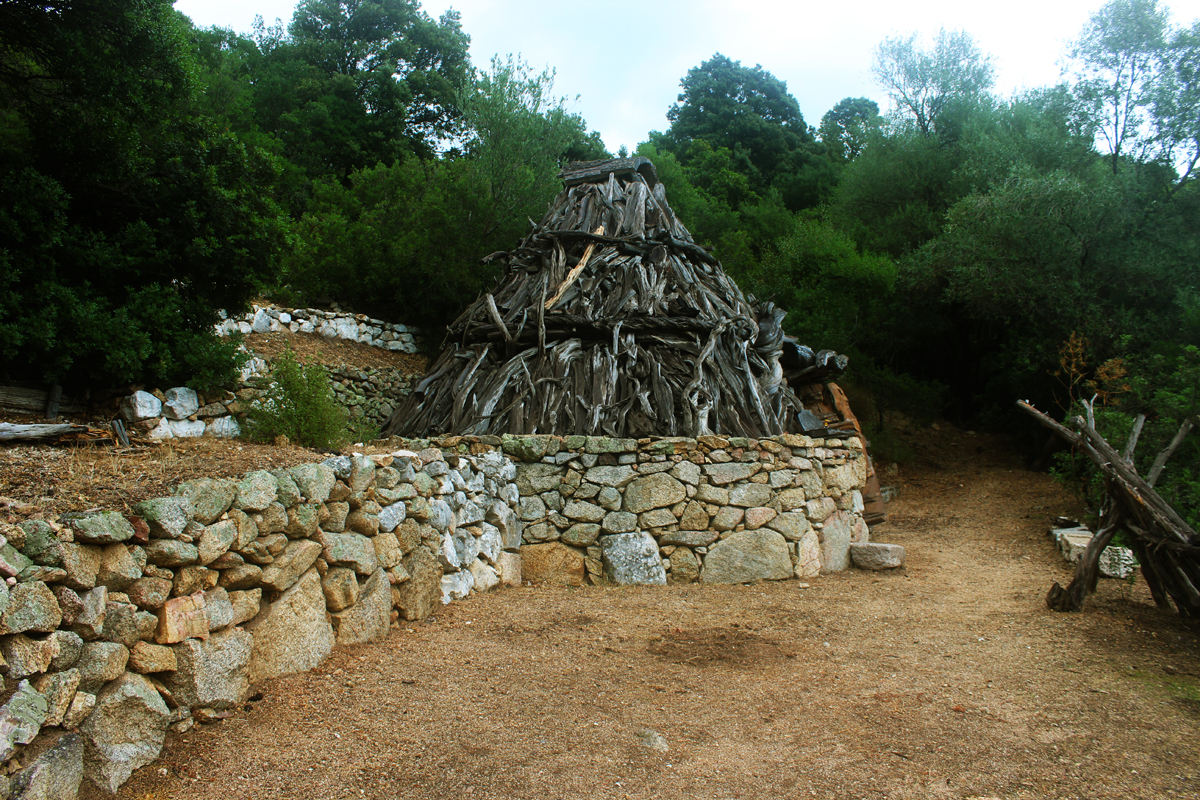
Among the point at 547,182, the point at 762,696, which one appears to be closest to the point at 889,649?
the point at 762,696

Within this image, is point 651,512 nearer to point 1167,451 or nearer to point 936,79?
point 1167,451

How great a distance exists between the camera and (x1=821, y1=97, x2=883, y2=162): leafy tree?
26.7 m

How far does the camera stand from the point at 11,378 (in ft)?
25.1

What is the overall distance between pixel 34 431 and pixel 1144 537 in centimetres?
816

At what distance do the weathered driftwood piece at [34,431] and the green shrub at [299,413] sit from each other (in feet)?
4.11

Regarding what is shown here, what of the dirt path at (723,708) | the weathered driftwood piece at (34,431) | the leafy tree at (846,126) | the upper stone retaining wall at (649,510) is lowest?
the dirt path at (723,708)

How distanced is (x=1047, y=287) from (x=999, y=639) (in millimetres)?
10840

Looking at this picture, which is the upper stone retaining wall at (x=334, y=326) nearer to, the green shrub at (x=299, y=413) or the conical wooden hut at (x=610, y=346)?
the conical wooden hut at (x=610, y=346)

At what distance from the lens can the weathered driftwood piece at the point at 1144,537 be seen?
543 centimetres

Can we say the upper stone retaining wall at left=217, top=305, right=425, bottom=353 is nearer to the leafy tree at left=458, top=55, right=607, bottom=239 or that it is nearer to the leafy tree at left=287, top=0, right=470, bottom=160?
the leafy tree at left=458, top=55, right=607, bottom=239

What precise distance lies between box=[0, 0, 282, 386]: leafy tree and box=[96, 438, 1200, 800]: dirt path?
5.68 m

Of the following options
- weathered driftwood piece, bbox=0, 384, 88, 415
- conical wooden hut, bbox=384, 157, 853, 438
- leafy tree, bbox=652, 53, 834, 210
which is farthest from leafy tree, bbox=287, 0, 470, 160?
weathered driftwood piece, bbox=0, 384, 88, 415

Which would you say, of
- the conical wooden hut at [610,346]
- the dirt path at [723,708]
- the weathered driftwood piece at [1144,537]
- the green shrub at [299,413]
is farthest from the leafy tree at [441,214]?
the weathered driftwood piece at [1144,537]

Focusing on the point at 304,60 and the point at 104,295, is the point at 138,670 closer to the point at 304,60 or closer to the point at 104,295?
the point at 104,295
